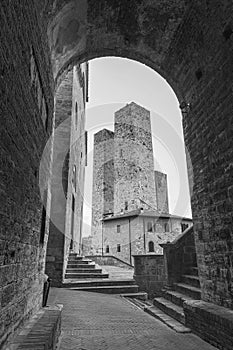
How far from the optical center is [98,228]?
84.0 feet

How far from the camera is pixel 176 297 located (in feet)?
19.3

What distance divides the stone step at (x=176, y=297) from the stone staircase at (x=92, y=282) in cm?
243

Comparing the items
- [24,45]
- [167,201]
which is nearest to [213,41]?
[24,45]

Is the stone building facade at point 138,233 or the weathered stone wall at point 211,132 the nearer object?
the weathered stone wall at point 211,132

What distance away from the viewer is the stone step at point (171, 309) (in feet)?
16.5

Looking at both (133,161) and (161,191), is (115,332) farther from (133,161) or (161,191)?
(161,191)

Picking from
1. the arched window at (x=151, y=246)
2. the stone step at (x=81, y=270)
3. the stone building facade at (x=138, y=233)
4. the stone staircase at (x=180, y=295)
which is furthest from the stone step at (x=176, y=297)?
the arched window at (x=151, y=246)

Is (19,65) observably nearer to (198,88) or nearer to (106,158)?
(198,88)

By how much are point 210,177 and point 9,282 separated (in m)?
3.71

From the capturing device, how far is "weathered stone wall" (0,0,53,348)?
225 cm

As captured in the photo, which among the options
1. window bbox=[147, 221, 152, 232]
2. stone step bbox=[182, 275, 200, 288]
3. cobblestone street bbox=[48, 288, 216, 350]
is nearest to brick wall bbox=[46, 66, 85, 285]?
cobblestone street bbox=[48, 288, 216, 350]

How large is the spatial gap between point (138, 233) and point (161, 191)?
47.3 ft

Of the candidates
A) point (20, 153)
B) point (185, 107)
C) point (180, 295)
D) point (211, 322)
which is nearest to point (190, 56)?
point (185, 107)

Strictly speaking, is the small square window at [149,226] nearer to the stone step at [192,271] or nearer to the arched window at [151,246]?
the arched window at [151,246]
